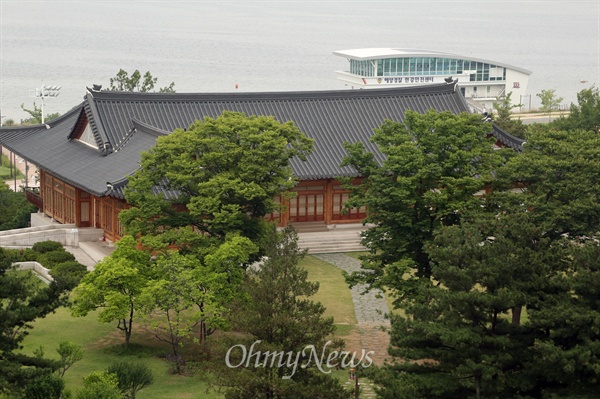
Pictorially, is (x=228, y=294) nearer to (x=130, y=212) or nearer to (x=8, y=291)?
(x=130, y=212)

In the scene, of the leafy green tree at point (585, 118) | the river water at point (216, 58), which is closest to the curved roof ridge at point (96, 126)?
the leafy green tree at point (585, 118)

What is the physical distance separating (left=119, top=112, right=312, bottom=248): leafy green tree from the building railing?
1660 cm

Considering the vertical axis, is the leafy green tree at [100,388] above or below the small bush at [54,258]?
below

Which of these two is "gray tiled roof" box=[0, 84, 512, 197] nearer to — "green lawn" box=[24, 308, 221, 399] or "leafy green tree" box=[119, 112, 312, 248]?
"leafy green tree" box=[119, 112, 312, 248]

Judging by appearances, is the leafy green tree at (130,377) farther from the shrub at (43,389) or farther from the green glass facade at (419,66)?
the green glass facade at (419,66)

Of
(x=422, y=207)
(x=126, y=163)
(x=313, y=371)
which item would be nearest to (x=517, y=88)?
(x=126, y=163)

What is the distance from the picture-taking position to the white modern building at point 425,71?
95312 millimetres

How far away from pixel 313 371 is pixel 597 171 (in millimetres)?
15324

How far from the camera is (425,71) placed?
9606 centimetres

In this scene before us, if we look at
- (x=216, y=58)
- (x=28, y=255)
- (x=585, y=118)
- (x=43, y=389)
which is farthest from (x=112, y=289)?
(x=216, y=58)

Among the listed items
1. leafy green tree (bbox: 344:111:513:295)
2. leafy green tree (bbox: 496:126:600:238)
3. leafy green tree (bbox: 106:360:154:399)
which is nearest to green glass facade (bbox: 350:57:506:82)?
leafy green tree (bbox: 496:126:600:238)

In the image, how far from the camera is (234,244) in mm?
32188

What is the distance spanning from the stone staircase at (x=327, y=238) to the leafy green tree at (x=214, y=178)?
9.34m

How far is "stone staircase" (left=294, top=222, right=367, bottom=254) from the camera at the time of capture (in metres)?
44.9
